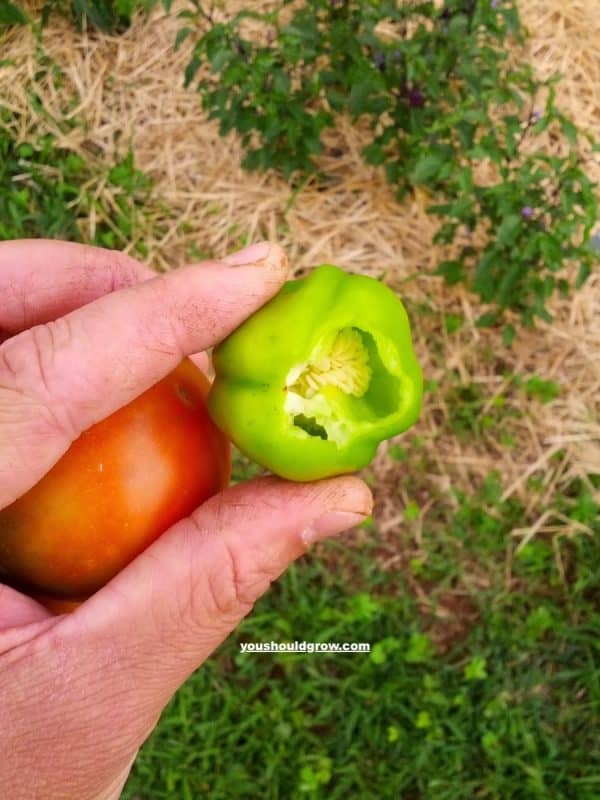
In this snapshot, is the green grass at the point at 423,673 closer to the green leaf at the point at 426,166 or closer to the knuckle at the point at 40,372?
the green leaf at the point at 426,166

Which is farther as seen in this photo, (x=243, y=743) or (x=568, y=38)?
(x=568, y=38)

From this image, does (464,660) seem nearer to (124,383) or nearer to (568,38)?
(124,383)

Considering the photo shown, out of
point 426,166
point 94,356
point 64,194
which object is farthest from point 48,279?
point 64,194

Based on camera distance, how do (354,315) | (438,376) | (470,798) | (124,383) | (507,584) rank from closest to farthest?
(124,383) → (354,315) → (470,798) → (507,584) → (438,376)

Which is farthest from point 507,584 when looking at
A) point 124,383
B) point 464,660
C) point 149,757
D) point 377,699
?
point 124,383

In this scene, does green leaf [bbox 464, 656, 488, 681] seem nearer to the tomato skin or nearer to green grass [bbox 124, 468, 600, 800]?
green grass [bbox 124, 468, 600, 800]

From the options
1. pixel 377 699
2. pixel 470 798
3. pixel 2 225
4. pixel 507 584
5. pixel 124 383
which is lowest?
pixel 470 798

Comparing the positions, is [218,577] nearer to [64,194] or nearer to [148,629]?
[148,629]

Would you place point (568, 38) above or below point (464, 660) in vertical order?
above
